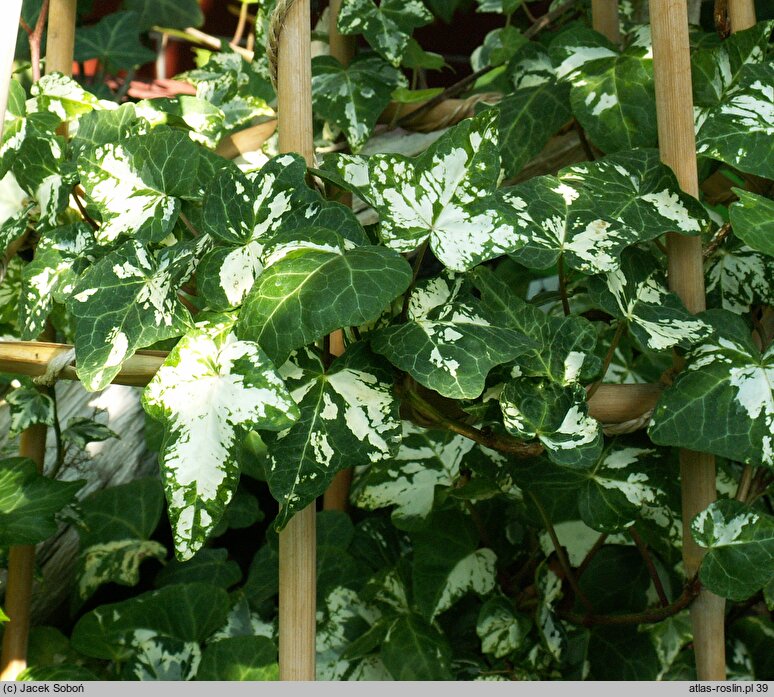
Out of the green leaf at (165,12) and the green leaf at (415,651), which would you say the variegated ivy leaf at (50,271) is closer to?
the green leaf at (415,651)

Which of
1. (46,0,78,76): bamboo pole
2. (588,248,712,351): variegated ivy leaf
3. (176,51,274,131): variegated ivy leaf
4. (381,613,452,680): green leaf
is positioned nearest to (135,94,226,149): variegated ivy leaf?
(176,51,274,131): variegated ivy leaf

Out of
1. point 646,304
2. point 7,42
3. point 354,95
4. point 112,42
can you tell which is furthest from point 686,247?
point 112,42

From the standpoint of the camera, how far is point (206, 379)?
63cm

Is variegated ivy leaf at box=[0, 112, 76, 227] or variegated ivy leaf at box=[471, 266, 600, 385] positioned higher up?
variegated ivy leaf at box=[0, 112, 76, 227]

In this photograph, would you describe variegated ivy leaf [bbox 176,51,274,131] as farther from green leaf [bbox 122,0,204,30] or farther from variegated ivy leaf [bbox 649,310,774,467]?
variegated ivy leaf [bbox 649,310,774,467]

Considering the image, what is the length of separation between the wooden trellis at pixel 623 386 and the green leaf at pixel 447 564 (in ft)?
0.87

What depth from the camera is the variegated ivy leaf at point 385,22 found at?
1.04 m

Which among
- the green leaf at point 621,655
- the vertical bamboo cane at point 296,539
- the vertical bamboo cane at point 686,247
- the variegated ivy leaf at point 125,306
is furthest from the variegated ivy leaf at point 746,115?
the green leaf at point 621,655

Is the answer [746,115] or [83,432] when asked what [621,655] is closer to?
[746,115]

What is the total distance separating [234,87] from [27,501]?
2.09ft

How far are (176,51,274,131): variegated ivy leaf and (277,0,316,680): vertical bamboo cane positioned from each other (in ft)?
1.26

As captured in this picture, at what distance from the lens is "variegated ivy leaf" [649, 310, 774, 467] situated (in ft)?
2.26

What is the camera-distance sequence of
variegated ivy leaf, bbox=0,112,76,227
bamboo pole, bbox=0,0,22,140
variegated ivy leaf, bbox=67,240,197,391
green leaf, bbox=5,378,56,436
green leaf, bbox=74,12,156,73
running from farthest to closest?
green leaf, bbox=74,12,156,73
green leaf, bbox=5,378,56,436
variegated ivy leaf, bbox=0,112,76,227
variegated ivy leaf, bbox=67,240,197,391
bamboo pole, bbox=0,0,22,140

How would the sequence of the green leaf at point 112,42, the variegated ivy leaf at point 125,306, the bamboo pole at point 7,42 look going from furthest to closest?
the green leaf at point 112,42 → the variegated ivy leaf at point 125,306 → the bamboo pole at point 7,42
